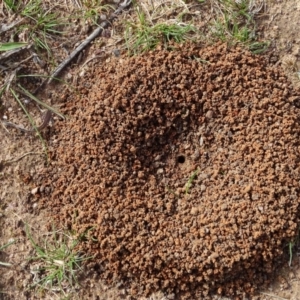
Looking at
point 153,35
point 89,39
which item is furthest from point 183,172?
point 89,39

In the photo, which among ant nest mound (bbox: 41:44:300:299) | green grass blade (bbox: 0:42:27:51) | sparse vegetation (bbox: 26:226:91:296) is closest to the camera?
ant nest mound (bbox: 41:44:300:299)

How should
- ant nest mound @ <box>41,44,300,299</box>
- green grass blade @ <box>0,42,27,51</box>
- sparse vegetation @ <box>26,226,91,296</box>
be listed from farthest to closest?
green grass blade @ <box>0,42,27,51</box> < sparse vegetation @ <box>26,226,91,296</box> < ant nest mound @ <box>41,44,300,299</box>

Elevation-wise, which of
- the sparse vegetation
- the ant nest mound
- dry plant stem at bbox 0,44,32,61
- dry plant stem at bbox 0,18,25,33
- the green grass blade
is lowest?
the sparse vegetation

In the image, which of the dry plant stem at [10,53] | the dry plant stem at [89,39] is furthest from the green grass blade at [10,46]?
the dry plant stem at [89,39]

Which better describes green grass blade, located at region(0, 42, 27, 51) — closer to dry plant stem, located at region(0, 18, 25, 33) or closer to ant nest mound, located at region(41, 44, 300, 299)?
dry plant stem, located at region(0, 18, 25, 33)

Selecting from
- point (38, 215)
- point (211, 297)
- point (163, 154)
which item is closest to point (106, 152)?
point (163, 154)

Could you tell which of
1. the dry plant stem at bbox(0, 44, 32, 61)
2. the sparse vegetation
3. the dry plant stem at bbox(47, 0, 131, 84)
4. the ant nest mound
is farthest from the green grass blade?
the sparse vegetation

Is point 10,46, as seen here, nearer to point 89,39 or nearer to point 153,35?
point 89,39
